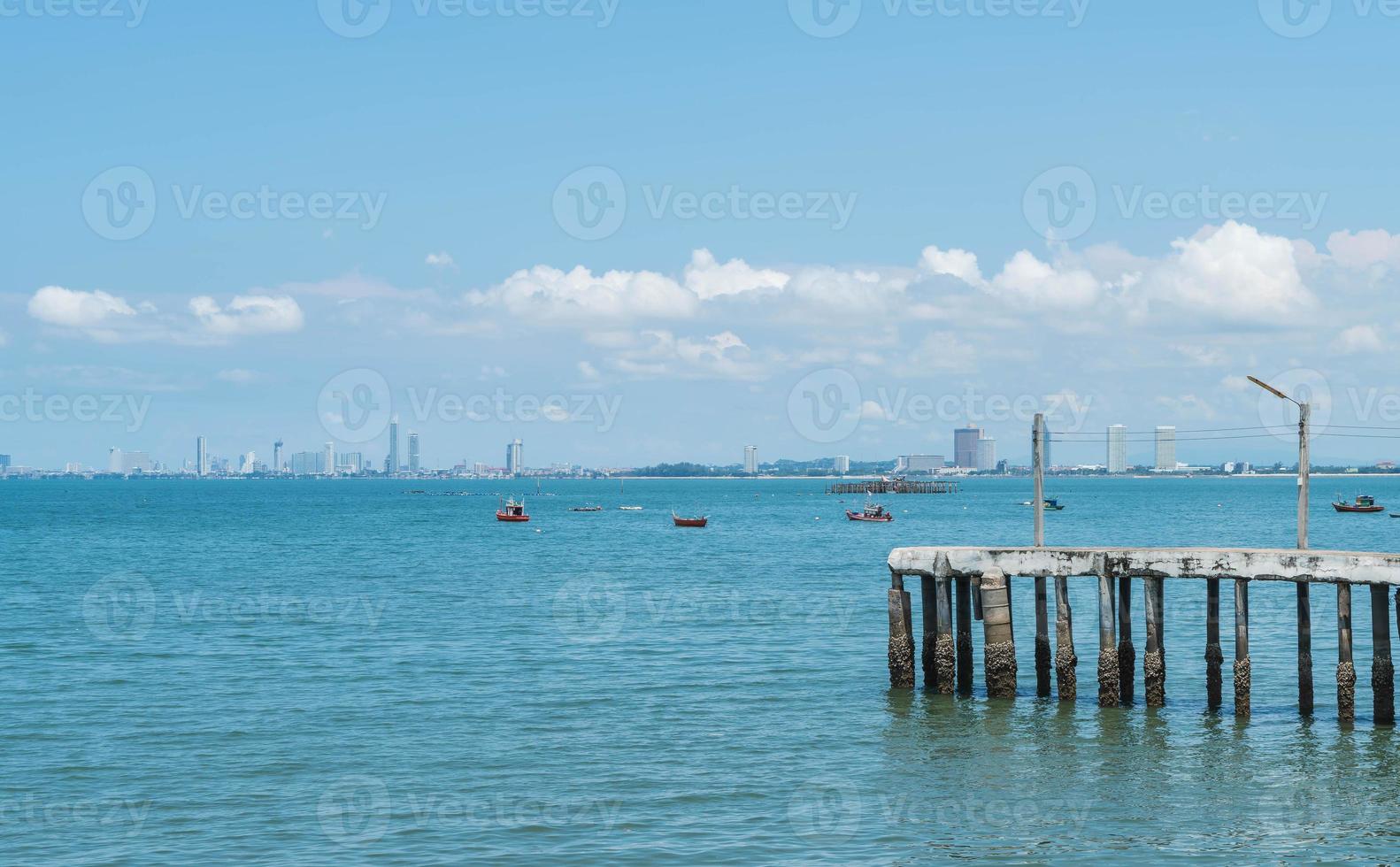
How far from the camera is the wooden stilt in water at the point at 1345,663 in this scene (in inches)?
943

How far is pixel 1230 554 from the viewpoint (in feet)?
81.3

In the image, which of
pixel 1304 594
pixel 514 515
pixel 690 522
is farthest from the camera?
pixel 514 515

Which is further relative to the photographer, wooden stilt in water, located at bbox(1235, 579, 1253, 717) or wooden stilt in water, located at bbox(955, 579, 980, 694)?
wooden stilt in water, located at bbox(955, 579, 980, 694)

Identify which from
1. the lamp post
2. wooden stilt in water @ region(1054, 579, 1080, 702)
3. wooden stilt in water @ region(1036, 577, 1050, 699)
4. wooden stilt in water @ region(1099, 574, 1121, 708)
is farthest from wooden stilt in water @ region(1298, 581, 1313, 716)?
wooden stilt in water @ region(1036, 577, 1050, 699)

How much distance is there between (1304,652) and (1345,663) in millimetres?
679

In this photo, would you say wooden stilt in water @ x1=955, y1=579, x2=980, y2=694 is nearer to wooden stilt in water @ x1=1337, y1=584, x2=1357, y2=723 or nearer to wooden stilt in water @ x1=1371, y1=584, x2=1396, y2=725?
wooden stilt in water @ x1=1337, y1=584, x2=1357, y2=723

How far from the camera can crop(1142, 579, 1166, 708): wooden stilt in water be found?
25.9m

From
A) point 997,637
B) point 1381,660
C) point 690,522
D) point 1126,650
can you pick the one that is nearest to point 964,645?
point 997,637

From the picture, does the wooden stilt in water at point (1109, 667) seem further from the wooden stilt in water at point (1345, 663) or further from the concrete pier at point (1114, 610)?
the wooden stilt in water at point (1345, 663)

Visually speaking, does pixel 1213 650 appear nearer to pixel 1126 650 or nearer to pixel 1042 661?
pixel 1126 650

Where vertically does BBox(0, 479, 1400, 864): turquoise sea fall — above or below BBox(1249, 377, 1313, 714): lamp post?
below

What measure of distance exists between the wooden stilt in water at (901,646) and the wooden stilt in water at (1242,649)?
6388 mm

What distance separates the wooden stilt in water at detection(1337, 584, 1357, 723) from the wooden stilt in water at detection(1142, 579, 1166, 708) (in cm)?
308

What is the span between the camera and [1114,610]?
87.5ft
